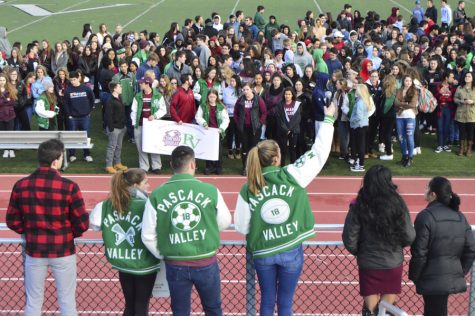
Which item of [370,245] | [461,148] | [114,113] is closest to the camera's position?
[370,245]

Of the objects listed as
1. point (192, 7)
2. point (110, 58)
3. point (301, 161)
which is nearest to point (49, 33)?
point (192, 7)

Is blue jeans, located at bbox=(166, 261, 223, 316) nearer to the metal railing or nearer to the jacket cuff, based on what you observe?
the jacket cuff

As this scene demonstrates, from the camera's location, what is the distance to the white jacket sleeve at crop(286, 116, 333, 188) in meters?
5.70

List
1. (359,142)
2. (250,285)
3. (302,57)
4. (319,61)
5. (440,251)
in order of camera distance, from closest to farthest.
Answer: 1. (440,251)
2. (250,285)
3. (359,142)
4. (319,61)
5. (302,57)

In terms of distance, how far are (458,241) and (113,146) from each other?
921 centimetres

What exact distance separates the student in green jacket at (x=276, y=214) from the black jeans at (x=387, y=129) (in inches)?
353

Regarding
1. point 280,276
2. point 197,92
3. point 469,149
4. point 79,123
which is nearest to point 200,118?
point 197,92

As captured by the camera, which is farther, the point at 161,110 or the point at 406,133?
the point at 406,133

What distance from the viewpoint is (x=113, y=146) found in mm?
13984

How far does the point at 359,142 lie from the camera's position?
13.9 m

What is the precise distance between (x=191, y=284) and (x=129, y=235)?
0.62 m

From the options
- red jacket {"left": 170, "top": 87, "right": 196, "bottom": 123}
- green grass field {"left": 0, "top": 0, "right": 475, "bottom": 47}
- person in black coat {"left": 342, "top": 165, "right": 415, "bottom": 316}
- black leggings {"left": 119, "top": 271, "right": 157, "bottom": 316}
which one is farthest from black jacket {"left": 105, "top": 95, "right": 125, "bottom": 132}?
green grass field {"left": 0, "top": 0, "right": 475, "bottom": 47}

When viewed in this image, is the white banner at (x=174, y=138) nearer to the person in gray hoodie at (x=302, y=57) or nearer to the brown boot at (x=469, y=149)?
Result: the person in gray hoodie at (x=302, y=57)

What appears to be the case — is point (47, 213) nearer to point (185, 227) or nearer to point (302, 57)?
point (185, 227)
